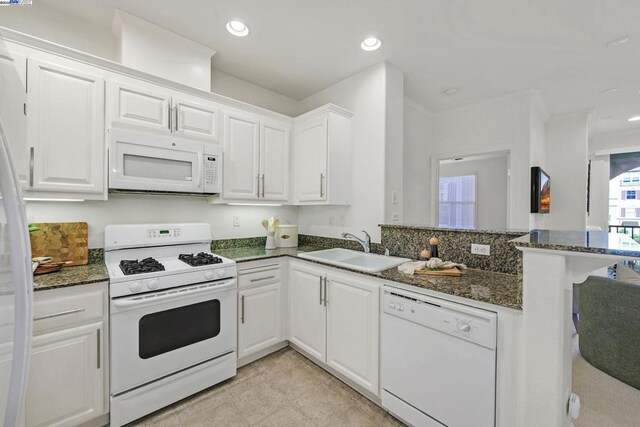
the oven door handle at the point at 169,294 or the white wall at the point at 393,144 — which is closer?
the oven door handle at the point at 169,294

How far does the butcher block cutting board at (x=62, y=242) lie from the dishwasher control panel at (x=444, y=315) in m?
2.15

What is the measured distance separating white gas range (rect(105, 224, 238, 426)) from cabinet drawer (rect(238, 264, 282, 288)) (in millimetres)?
135

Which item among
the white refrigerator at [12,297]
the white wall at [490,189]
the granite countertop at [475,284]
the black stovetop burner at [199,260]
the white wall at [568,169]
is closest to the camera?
the white refrigerator at [12,297]

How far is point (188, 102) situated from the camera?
2158 millimetres

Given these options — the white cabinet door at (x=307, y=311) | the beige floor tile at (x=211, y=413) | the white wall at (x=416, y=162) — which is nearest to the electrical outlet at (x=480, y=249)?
the white cabinet door at (x=307, y=311)

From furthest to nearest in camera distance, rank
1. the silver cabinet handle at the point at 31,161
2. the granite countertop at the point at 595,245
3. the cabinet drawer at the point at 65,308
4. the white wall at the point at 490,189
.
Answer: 1. the white wall at the point at 490,189
2. the silver cabinet handle at the point at 31,161
3. the cabinet drawer at the point at 65,308
4. the granite countertop at the point at 595,245

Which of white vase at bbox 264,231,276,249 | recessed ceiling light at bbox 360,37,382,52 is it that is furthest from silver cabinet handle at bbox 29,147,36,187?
recessed ceiling light at bbox 360,37,382,52

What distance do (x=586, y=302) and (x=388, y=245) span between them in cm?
165

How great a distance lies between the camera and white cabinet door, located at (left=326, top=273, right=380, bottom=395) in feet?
5.82

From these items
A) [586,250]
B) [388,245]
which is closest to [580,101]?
[388,245]

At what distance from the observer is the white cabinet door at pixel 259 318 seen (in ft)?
7.11

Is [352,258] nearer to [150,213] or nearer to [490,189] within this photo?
[150,213]

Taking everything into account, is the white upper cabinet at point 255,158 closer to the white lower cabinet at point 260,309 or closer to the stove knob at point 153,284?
the white lower cabinet at point 260,309

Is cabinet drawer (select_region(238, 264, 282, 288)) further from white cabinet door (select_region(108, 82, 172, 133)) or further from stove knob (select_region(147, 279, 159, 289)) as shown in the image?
white cabinet door (select_region(108, 82, 172, 133))
